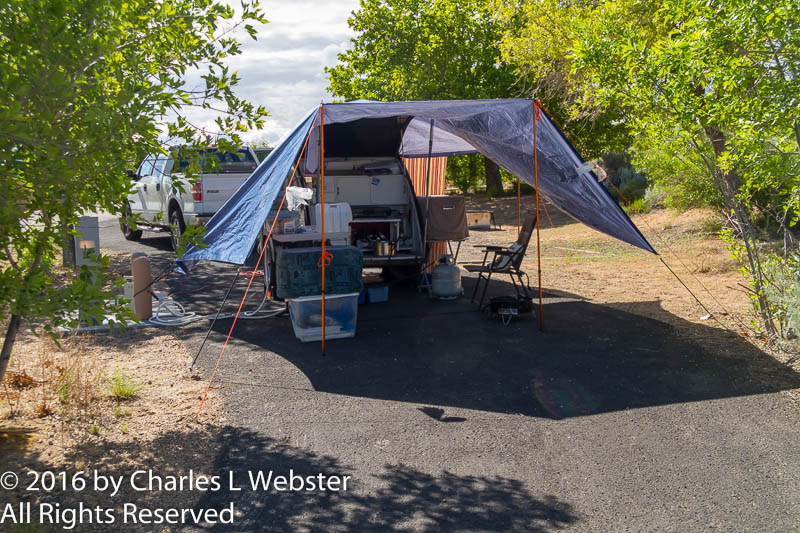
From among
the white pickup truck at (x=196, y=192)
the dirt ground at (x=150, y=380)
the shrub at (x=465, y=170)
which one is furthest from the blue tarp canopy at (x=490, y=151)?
the shrub at (x=465, y=170)

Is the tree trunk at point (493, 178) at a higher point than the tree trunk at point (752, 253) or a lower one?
higher

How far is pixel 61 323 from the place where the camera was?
3.79 metres

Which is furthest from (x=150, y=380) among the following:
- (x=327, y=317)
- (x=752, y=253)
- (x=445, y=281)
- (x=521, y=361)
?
(x=752, y=253)

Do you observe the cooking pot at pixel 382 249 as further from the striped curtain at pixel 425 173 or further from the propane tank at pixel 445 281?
the striped curtain at pixel 425 173

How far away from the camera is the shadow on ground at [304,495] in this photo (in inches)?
139

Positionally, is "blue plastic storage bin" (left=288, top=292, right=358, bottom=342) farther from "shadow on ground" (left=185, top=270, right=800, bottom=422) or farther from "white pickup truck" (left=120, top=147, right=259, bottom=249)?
"white pickup truck" (left=120, top=147, right=259, bottom=249)

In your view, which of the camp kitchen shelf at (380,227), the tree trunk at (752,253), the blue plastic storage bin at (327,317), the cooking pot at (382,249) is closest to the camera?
the tree trunk at (752,253)

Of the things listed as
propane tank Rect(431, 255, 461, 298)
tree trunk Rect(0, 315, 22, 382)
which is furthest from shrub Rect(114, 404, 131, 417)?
propane tank Rect(431, 255, 461, 298)

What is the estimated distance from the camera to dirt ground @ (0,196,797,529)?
4289mm

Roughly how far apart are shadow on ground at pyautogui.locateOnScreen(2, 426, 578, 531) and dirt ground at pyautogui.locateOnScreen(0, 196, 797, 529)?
0.07 ft

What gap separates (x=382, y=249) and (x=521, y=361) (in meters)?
3.43

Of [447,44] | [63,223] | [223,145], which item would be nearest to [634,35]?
[223,145]

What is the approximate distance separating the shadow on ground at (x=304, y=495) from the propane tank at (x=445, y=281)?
191 inches

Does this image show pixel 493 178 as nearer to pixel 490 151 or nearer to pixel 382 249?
pixel 382 249
